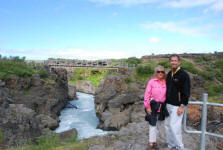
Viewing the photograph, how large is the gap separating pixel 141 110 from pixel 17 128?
1243 centimetres

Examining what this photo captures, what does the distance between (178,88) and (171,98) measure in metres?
0.28

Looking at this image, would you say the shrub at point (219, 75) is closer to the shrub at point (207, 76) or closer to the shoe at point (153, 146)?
the shrub at point (207, 76)

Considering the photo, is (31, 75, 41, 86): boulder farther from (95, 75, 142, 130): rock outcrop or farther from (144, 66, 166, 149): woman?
(144, 66, 166, 149): woman

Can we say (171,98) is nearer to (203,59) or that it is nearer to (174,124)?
(174,124)

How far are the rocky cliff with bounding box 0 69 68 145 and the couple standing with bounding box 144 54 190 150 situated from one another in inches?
350

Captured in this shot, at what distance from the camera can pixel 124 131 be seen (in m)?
6.94

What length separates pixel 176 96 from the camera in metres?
4.04

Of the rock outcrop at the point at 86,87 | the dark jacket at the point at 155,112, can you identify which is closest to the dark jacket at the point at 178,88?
the dark jacket at the point at 155,112

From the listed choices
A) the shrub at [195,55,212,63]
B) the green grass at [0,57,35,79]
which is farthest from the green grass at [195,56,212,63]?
the green grass at [0,57,35,79]

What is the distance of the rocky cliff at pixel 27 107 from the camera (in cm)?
1486

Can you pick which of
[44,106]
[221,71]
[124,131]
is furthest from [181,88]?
[221,71]

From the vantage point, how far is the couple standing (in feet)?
13.1

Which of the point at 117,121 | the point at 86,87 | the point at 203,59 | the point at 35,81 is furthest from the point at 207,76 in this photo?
the point at 86,87

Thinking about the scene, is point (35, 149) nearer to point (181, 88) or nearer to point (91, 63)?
point (181, 88)
